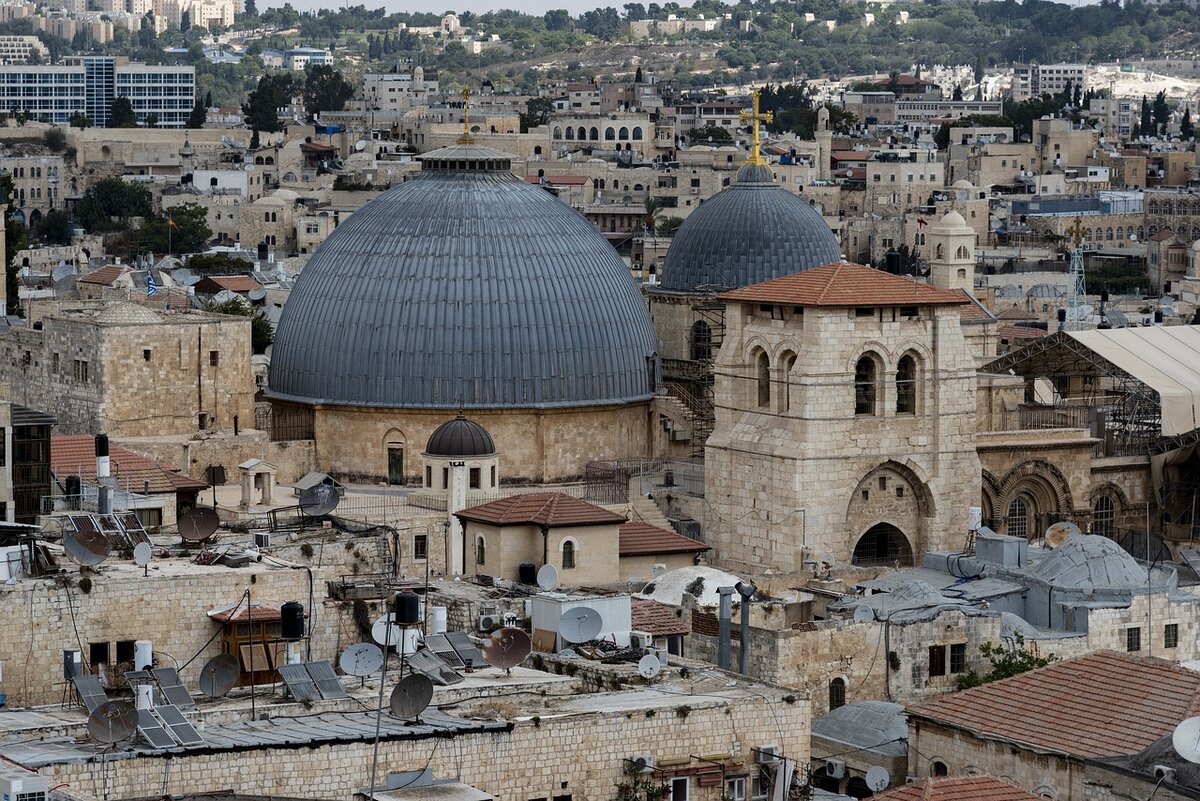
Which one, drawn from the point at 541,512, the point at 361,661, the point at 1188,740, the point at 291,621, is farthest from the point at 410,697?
the point at 541,512

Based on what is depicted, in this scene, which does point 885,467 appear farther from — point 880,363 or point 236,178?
point 236,178

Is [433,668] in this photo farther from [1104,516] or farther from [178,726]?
[1104,516]

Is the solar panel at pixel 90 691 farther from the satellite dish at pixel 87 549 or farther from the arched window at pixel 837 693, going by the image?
the arched window at pixel 837 693

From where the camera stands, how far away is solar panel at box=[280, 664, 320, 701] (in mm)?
39281

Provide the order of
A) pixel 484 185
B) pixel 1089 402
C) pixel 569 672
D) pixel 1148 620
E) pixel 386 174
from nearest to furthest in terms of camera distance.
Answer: pixel 569 672
pixel 1148 620
pixel 484 185
pixel 1089 402
pixel 386 174

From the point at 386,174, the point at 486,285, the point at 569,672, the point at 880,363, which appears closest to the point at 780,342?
the point at 880,363

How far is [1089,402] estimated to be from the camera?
249ft

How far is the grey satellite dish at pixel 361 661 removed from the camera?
4075 centimetres

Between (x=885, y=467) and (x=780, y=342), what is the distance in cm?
319

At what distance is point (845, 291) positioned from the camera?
63.8m

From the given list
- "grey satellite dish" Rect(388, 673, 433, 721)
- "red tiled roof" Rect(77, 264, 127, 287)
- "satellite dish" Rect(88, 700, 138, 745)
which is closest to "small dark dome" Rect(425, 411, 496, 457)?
"grey satellite dish" Rect(388, 673, 433, 721)

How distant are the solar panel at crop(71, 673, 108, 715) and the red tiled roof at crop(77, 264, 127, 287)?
66654 mm

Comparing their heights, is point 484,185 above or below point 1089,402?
above

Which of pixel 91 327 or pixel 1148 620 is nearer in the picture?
pixel 1148 620
